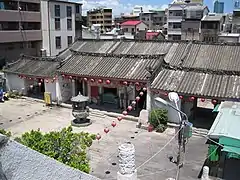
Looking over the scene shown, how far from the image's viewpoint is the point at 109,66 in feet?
72.9

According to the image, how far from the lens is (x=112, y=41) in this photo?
95.2ft

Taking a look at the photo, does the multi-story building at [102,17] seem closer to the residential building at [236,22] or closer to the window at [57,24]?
the residential building at [236,22]

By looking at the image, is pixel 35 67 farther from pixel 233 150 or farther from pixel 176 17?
pixel 176 17

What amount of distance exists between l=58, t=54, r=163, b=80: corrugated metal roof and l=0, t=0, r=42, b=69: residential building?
58.4 feet

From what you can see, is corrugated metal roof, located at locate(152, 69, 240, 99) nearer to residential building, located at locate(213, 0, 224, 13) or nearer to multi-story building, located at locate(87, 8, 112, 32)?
residential building, located at locate(213, 0, 224, 13)

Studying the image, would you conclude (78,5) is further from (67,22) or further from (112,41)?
(112,41)

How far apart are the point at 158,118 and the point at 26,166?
1611 cm

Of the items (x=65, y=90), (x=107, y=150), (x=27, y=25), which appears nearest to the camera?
(x=107, y=150)

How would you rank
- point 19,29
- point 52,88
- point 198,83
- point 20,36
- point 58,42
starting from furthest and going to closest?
point 58,42
point 20,36
point 19,29
point 52,88
point 198,83

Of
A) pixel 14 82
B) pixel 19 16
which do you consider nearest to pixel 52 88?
pixel 14 82

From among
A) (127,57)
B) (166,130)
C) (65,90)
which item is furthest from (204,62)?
(65,90)

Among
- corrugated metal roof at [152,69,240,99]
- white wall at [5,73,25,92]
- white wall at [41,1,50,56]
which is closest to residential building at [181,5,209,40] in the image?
white wall at [41,1,50,56]

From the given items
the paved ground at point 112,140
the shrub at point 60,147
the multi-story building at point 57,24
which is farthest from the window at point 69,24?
the shrub at point 60,147

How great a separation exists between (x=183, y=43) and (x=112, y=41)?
7.66 m
